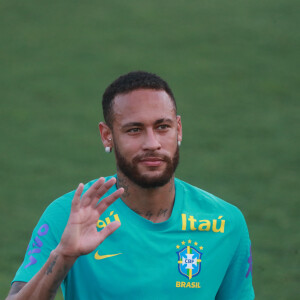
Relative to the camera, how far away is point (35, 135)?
10.0 meters

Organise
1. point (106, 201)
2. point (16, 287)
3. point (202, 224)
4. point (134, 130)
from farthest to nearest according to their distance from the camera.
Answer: point (202, 224) < point (134, 130) < point (16, 287) < point (106, 201)

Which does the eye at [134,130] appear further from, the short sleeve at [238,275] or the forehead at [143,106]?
the short sleeve at [238,275]

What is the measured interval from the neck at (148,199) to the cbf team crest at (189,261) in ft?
0.63

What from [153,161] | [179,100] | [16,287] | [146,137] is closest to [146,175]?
[153,161]

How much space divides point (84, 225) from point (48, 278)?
272 millimetres

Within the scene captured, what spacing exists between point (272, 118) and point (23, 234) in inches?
157

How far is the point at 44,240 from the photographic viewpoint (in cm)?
367

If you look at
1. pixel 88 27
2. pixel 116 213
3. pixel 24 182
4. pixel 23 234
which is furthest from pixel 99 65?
pixel 116 213

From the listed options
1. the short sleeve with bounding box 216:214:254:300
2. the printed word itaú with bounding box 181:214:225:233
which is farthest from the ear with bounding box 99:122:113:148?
the short sleeve with bounding box 216:214:254:300

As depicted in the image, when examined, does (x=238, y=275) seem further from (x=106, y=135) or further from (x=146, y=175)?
(x=106, y=135)

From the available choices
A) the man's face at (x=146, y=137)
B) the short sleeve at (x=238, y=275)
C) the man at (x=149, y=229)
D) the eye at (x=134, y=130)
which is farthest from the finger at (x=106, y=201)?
the short sleeve at (x=238, y=275)

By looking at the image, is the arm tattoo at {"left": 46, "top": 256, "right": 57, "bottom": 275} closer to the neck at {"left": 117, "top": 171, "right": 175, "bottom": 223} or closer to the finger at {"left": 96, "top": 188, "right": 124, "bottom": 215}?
the finger at {"left": 96, "top": 188, "right": 124, "bottom": 215}

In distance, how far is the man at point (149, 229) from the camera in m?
3.71

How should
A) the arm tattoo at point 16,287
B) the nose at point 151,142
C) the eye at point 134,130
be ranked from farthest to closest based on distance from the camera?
the eye at point 134,130
the nose at point 151,142
the arm tattoo at point 16,287
